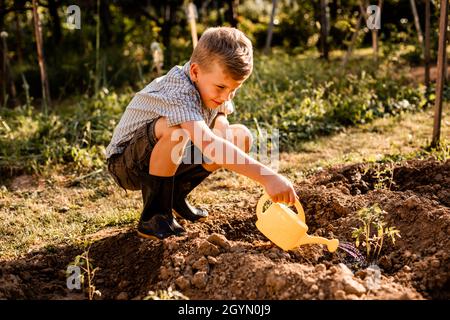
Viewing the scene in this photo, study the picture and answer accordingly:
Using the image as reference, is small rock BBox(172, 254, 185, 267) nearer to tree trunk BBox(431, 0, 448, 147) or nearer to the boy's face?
the boy's face

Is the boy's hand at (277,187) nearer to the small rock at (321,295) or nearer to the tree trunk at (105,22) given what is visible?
the small rock at (321,295)

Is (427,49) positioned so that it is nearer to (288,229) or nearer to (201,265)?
(288,229)

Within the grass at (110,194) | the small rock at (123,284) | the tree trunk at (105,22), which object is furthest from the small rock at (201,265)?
the tree trunk at (105,22)

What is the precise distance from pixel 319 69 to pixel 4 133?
A: 2.61m

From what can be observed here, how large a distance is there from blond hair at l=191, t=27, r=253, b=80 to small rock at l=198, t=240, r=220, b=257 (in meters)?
0.64

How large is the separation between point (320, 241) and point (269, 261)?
0.23 m

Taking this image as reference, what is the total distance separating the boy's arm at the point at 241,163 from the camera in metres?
2.17

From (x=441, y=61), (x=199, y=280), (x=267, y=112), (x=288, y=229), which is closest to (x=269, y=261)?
(x=288, y=229)

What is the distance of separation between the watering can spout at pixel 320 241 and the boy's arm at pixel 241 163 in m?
0.22

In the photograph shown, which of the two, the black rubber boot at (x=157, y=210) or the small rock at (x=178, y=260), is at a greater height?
the black rubber boot at (x=157, y=210)

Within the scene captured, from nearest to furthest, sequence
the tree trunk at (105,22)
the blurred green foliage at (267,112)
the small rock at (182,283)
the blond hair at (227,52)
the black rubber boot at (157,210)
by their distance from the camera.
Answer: the small rock at (182,283) < the blond hair at (227,52) < the black rubber boot at (157,210) < the blurred green foliage at (267,112) < the tree trunk at (105,22)

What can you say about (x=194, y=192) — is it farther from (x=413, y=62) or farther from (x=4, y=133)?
(x=413, y=62)

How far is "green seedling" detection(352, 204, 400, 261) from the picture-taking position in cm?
233

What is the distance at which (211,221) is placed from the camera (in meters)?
2.78
